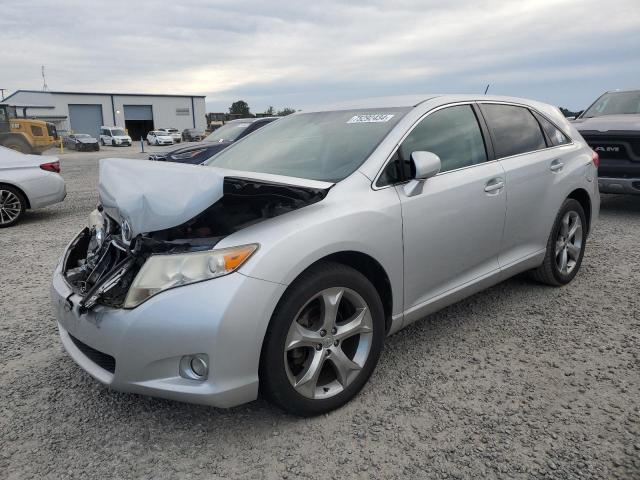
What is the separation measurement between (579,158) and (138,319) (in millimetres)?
3733

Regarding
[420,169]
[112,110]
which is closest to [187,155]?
[420,169]

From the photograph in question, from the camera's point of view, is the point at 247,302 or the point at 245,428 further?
the point at 245,428

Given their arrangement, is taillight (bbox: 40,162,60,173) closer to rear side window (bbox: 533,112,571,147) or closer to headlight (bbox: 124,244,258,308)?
headlight (bbox: 124,244,258,308)

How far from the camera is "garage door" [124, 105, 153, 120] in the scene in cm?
6638

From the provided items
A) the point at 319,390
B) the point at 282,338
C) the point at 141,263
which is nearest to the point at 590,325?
the point at 319,390

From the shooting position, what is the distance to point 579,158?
14.0ft

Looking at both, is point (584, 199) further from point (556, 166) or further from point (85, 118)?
point (85, 118)

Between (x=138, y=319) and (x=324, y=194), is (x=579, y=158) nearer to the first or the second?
(x=324, y=194)

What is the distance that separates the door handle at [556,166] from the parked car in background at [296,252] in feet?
1.26

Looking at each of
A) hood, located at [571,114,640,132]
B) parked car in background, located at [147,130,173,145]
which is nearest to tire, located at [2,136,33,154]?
hood, located at [571,114,640,132]

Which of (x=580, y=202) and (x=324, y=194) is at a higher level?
(x=324, y=194)

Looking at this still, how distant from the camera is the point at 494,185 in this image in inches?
134

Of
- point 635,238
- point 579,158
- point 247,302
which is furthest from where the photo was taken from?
point 635,238

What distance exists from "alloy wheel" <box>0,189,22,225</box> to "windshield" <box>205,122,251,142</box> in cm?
483
